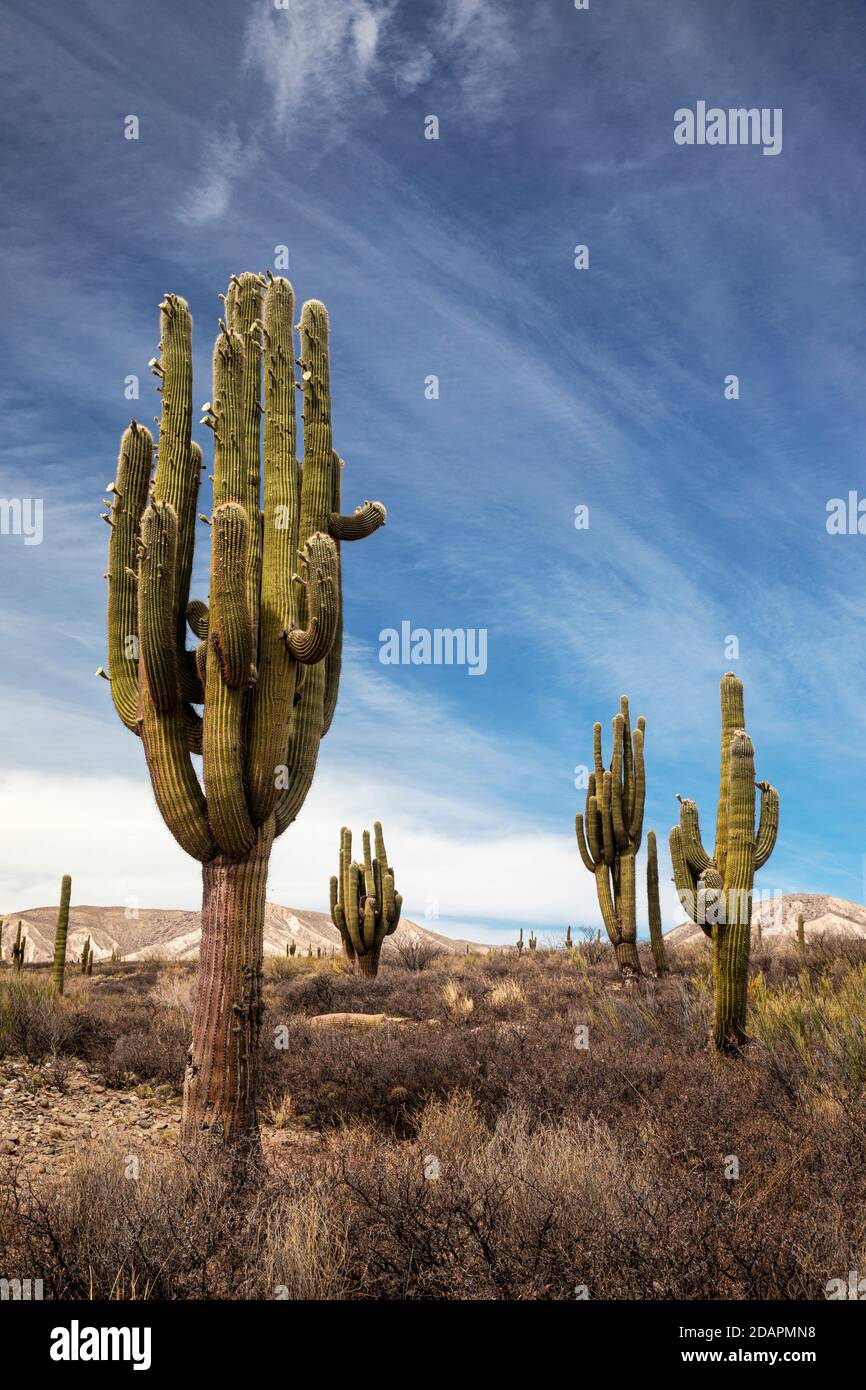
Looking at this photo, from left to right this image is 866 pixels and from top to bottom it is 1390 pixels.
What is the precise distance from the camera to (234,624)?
6457 mm

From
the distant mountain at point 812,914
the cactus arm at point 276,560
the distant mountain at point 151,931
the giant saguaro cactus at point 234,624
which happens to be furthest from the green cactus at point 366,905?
the distant mountain at point 812,914

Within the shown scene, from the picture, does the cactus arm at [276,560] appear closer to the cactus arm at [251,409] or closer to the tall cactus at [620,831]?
the cactus arm at [251,409]

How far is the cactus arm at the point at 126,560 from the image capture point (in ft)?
24.8

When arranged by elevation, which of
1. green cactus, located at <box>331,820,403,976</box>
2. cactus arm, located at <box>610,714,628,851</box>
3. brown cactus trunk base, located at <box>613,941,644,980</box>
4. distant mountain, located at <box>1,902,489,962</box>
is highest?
cactus arm, located at <box>610,714,628,851</box>

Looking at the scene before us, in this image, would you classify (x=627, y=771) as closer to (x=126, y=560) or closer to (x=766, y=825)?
(x=766, y=825)

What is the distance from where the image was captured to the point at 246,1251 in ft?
14.1

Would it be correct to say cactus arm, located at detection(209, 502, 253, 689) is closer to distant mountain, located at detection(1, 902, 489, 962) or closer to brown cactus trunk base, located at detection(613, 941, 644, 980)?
brown cactus trunk base, located at detection(613, 941, 644, 980)

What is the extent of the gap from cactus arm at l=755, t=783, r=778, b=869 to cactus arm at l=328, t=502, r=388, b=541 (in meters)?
5.20

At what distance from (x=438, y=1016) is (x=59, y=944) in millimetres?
6809

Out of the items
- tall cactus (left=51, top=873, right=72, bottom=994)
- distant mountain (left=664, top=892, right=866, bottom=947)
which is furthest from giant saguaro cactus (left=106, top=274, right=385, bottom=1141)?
distant mountain (left=664, top=892, right=866, bottom=947)

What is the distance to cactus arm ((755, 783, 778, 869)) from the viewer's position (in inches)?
385

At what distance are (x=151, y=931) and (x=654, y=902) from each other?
45662 mm
